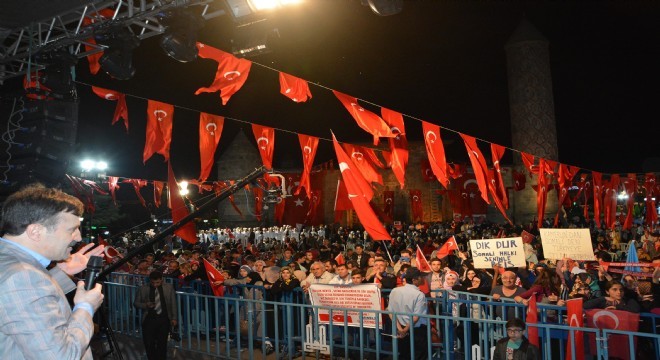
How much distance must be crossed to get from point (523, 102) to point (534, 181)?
6.78 metres

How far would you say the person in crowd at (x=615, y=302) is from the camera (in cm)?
666

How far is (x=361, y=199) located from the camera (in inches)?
342

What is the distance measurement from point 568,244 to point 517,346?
5959 millimetres

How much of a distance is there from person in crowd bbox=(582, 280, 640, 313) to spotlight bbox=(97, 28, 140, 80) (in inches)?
291

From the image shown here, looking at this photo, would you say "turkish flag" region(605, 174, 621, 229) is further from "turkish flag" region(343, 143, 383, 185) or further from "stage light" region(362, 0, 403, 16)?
"stage light" region(362, 0, 403, 16)

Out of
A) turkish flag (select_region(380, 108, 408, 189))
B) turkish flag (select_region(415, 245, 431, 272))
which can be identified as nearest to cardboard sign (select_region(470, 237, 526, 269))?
turkish flag (select_region(415, 245, 431, 272))

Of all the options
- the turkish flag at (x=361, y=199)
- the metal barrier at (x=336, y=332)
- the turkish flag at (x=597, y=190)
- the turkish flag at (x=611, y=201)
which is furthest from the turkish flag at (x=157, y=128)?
the turkish flag at (x=611, y=201)

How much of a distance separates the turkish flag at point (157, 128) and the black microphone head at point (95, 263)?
7187mm

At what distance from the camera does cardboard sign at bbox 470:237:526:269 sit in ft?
32.4

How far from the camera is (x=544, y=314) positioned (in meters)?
7.20

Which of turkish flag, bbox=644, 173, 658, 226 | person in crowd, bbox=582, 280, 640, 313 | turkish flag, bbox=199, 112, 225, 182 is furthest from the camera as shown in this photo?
turkish flag, bbox=644, 173, 658, 226

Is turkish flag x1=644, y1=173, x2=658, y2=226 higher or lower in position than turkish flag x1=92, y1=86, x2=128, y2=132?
lower

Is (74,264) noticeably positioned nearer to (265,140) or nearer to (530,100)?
(265,140)

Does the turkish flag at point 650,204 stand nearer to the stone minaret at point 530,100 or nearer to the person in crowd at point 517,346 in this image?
the stone minaret at point 530,100
